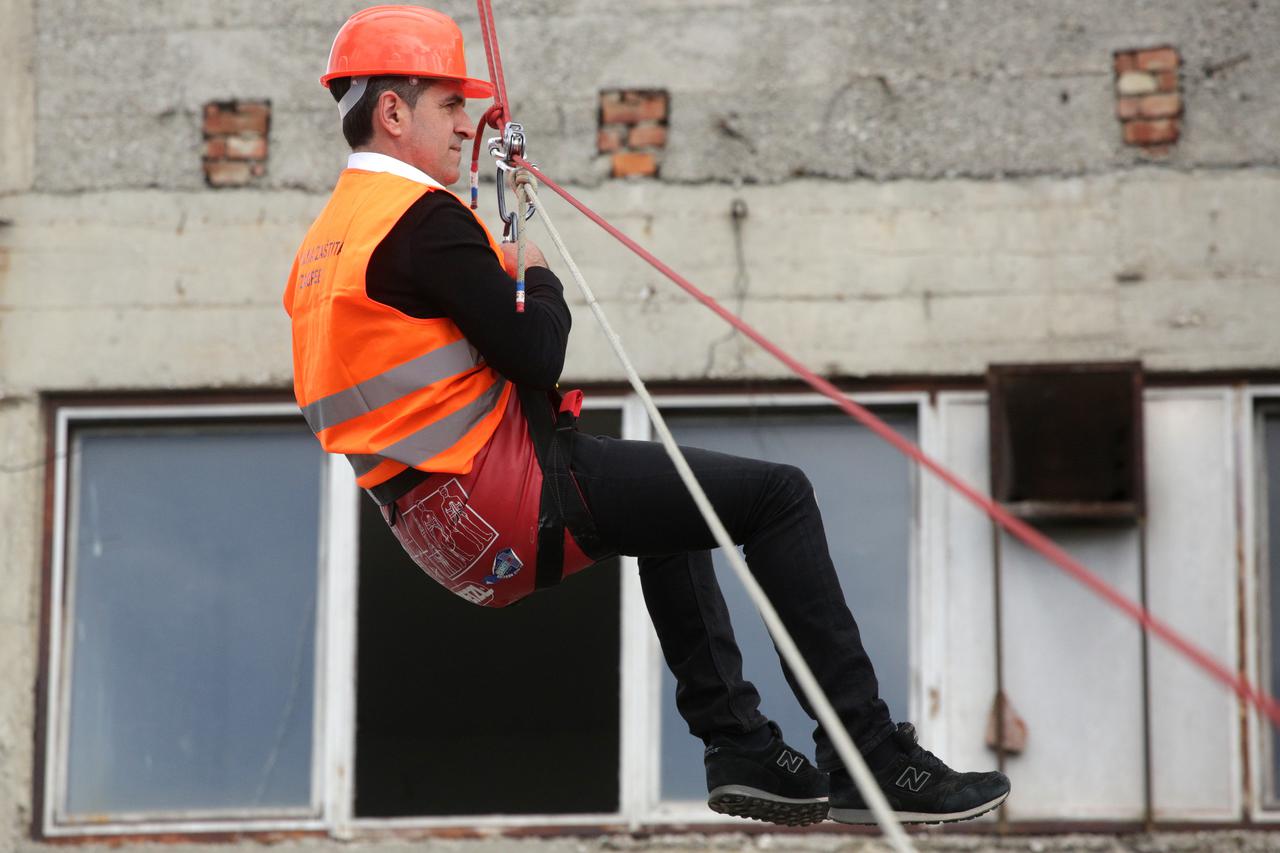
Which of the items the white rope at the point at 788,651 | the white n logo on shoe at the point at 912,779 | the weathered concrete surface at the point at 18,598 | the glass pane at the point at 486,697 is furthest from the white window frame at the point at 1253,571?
the weathered concrete surface at the point at 18,598

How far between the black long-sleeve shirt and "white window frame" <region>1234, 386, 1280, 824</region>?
12.6ft

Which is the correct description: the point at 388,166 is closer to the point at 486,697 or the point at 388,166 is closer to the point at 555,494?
the point at 555,494

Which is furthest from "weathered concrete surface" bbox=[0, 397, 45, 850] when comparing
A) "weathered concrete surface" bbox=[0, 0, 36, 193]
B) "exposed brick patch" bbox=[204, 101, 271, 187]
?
"exposed brick patch" bbox=[204, 101, 271, 187]

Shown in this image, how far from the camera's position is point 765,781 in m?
4.57

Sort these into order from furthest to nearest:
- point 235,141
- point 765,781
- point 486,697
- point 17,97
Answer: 1. point 17,97
2. point 235,141
3. point 486,697
4. point 765,781

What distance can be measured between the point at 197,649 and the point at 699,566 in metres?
3.58

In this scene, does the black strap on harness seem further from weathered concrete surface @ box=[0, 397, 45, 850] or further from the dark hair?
weathered concrete surface @ box=[0, 397, 45, 850]

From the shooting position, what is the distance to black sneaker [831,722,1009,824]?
4383 millimetres

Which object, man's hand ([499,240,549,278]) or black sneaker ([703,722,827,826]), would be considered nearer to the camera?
man's hand ([499,240,549,278])

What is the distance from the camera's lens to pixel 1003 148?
7645 millimetres

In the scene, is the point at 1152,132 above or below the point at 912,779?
above

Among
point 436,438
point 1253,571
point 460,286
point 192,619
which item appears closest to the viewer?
point 460,286

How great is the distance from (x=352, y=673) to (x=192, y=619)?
676 millimetres

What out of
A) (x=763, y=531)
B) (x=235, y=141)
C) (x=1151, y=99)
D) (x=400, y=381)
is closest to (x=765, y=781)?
(x=763, y=531)
